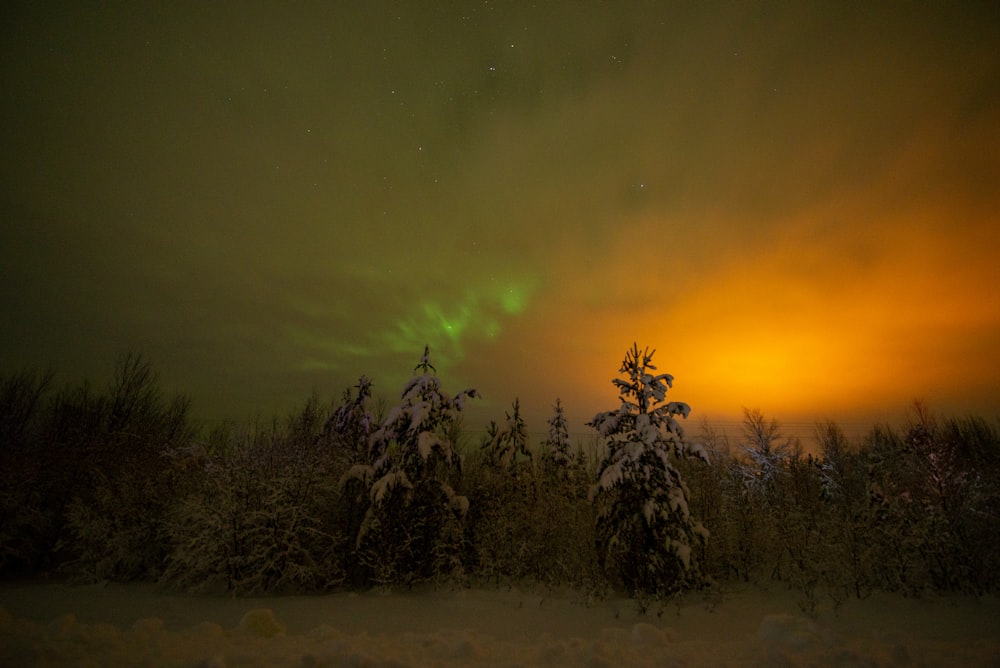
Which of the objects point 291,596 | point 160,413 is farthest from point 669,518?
point 160,413

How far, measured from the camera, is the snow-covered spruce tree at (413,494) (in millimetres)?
11070

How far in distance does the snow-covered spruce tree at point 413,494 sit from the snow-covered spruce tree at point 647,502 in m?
4.12

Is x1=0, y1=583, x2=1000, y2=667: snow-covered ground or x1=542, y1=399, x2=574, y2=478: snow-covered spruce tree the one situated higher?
x1=542, y1=399, x2=574, y2=478: snow-covered spruce tree

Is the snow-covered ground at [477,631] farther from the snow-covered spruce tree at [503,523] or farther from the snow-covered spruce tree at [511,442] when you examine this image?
the snow-covered spruce tree at [511,442]

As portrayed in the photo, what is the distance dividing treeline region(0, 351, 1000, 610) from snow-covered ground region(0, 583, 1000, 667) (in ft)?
2.55

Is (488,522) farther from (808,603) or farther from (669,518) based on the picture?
(808,603)

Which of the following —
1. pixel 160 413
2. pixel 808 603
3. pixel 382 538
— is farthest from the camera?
pixel 160 413

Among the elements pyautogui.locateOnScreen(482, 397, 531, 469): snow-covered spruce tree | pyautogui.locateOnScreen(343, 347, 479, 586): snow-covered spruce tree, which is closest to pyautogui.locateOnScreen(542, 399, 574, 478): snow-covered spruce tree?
pyautogui.locateOnScreen(482, 397, 531, 469): snow-covered spruce tree

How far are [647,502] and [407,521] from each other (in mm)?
6552

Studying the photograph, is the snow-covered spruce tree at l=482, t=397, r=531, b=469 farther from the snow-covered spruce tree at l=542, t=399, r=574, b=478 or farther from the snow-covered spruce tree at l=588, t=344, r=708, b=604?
the snow-covered spruce tree at l=588, t=344, r=708, b=604

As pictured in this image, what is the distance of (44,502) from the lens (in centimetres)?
1361

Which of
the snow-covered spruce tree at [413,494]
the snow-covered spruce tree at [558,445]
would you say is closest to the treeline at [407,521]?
the snow-covered spruce tree at [413,494]

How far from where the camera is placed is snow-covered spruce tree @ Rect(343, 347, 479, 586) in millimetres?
11070

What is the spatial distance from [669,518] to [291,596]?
961 cm
